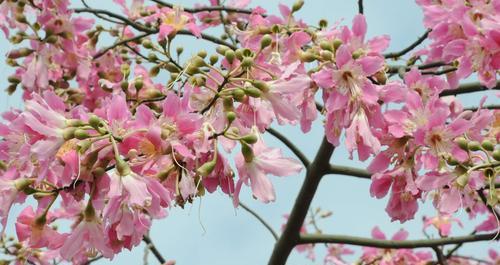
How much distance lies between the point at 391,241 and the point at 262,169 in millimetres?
1583

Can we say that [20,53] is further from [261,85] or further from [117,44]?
[261,85]

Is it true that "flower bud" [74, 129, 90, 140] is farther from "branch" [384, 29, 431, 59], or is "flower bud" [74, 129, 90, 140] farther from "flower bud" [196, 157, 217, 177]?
"branch" [384, 29, 431, 59]

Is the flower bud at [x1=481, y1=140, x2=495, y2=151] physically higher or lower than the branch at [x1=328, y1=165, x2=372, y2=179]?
higher

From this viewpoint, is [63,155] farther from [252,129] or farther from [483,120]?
[483,120]

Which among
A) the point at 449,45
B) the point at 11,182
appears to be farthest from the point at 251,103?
the point at 449,45

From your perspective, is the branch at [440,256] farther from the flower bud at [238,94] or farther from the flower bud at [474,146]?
the flower bud at [238,94]

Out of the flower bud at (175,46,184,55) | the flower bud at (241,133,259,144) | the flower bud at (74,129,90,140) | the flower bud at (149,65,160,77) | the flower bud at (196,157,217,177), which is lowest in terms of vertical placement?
the flower bud at (149,65,160,77)

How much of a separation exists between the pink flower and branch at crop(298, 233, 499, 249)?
4.94ft

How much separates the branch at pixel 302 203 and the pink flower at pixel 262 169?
61.0 inches

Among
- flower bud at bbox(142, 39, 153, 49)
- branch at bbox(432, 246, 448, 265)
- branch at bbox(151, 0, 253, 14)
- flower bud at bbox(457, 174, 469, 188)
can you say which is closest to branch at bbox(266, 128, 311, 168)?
branch at bbox(151, 0, 253, 14)

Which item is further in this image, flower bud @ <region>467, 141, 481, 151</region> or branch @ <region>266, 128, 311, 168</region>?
branch @ <region>266, 128, 311, 168</region>

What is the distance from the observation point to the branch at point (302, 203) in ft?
10.6

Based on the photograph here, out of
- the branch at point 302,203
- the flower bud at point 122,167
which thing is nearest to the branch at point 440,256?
the branch at point 302,203

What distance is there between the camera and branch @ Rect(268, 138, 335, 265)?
3236 mm
